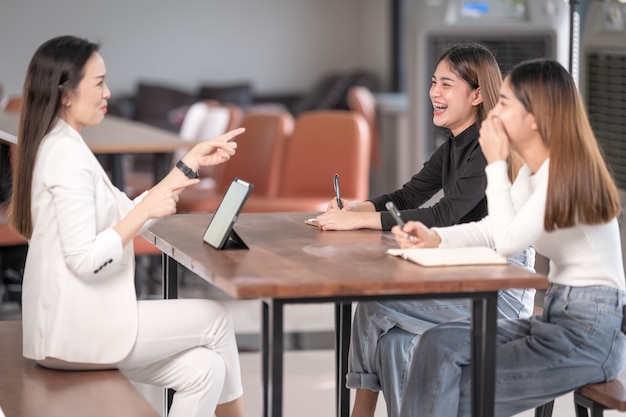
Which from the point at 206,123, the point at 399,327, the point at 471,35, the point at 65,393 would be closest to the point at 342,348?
the point at 399,327

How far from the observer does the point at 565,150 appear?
2252mm

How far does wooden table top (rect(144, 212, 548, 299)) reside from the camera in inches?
79.3

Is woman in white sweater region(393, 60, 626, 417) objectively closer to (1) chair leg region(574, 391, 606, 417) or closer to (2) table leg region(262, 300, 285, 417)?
(1) chair leg region(574, 391, 606, 417)

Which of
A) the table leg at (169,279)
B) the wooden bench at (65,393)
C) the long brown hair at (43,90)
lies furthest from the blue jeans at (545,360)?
the long brown hair at (43,90)

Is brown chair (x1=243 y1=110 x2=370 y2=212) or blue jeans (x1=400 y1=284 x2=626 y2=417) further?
brown chair (x1=243 y1=110 x2=370 y2=212)

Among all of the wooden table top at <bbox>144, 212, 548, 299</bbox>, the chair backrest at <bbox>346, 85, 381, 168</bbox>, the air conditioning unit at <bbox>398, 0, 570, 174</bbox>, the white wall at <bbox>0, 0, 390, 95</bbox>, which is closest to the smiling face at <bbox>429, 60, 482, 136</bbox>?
the wooden table top at <bbox>144, 212, 548, 299</bbox>

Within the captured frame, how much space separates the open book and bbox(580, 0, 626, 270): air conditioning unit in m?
2.08

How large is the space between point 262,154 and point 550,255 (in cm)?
332

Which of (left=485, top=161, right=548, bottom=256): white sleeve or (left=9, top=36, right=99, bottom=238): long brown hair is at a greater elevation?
(left=9, top=36, right=99, bottom=238): long brown hair

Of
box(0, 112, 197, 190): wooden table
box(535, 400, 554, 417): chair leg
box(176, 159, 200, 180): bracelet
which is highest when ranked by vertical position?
box(176, 159, 200, 180): bracelet

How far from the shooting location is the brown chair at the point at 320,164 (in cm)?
530

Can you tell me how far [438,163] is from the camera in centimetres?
295

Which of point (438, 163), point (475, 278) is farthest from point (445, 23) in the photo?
point (475, 278)

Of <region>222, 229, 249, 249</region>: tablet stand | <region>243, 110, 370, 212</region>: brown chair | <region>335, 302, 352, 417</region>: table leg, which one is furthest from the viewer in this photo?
<region>243, 110, 370, 212</region>: brown chair
